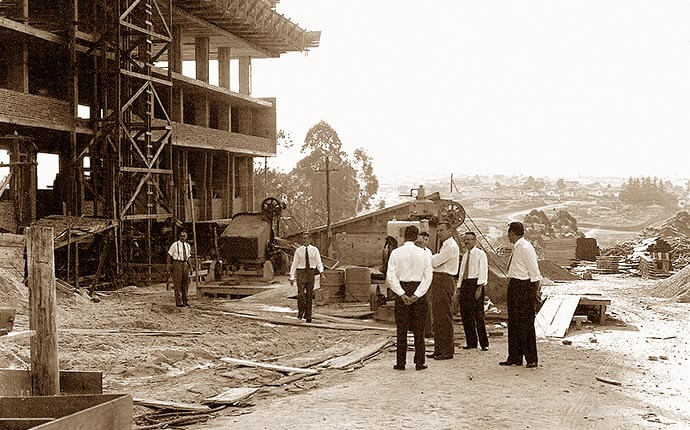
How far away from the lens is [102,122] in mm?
26391

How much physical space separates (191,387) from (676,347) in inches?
334

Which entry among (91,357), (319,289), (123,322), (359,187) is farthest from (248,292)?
(359,187)

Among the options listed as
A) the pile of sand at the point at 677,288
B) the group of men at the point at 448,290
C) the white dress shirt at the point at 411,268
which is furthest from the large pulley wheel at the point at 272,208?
the white dress shirt at the point at 411,268

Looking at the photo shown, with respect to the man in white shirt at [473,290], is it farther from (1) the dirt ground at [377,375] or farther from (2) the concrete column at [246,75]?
(2) the concrete column at [246,75]

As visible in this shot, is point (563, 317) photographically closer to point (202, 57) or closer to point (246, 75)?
point (202, 57)

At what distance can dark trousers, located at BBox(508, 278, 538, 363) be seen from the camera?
1066 centimetres

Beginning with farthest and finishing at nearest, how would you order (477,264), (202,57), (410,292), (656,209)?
(656,209)
(202,57)
(477,264)
(410,292)

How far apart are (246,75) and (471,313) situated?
3495 cm

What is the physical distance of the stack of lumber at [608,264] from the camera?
37675 millimetres

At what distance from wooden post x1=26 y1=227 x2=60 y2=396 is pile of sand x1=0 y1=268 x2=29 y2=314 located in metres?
8.97

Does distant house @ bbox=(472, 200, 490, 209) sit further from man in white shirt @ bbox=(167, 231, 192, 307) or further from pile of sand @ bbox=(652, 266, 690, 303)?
man in white shirt @ bbox=(167, 231, 192, 307)

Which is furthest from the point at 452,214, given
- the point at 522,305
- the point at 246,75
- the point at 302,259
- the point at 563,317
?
the point at 246,75

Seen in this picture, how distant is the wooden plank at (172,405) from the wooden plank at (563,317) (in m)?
7.35

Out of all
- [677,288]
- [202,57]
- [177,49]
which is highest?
[202,57]
